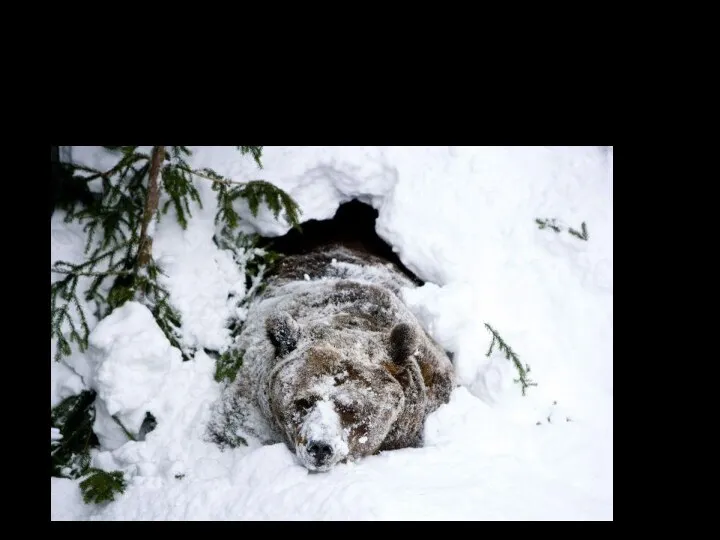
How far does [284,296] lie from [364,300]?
39.1 inches

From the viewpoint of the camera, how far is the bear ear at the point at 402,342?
4773 mm

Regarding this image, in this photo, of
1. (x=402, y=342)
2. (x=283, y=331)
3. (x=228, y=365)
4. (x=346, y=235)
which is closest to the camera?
(x=402, y=342)

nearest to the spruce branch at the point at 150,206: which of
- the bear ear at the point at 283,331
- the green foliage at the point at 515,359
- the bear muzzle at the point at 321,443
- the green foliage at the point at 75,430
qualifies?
the green foliage at the point at 75,430

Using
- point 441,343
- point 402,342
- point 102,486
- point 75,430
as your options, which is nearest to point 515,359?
point 441,343

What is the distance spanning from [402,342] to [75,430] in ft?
10.9

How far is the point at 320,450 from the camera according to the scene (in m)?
3.93

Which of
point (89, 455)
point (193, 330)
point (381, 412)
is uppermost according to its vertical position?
point (193, 330)

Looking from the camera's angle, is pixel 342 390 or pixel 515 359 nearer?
pixel 342 390

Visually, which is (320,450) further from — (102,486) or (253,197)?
(253,197)

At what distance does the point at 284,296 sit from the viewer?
6340 mm

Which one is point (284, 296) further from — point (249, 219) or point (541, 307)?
point (541, 307)

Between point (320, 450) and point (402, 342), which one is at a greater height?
point (402, 342)

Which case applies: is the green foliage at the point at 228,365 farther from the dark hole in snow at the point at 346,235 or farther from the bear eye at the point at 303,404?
the dark hole in snow at the point at 346,235
